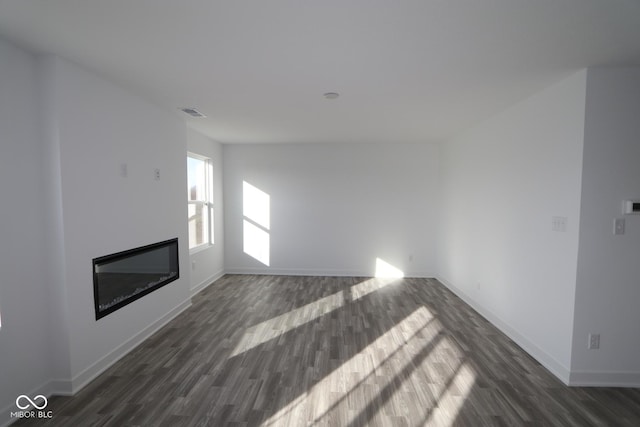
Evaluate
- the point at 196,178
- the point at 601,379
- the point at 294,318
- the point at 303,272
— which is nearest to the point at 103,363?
the point at 294,318

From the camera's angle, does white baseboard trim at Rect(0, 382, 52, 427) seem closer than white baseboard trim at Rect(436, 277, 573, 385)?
Yes

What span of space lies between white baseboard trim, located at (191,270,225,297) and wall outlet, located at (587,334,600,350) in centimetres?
463

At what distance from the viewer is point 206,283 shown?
4891 millimetres

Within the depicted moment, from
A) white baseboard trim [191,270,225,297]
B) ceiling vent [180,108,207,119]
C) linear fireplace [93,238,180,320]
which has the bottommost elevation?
white baseboard trim [191,270,225,297]

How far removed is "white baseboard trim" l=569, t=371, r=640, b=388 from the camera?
2.33 m

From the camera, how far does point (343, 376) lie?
244 centimetres

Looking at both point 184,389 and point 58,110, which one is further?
point 184,389

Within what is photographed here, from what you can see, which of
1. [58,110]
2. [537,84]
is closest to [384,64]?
[537,84]

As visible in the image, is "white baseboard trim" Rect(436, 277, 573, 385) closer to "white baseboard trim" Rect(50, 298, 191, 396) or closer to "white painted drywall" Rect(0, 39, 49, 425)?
"white baseboard trim" Rect(50, 298, 191, 396)

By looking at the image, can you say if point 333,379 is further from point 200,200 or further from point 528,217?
point 200,200

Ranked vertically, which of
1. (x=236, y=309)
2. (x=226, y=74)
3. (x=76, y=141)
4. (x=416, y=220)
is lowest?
(x=236, y=309)

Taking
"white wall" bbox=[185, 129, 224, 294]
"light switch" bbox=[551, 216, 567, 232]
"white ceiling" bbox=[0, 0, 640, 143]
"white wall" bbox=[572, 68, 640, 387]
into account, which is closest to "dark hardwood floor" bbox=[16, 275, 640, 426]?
"white wall" bbox=[572, 68, 640, 387]

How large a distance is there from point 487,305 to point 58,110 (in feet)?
15.4

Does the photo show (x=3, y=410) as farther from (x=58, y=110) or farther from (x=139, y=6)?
(x=139, y=6)
